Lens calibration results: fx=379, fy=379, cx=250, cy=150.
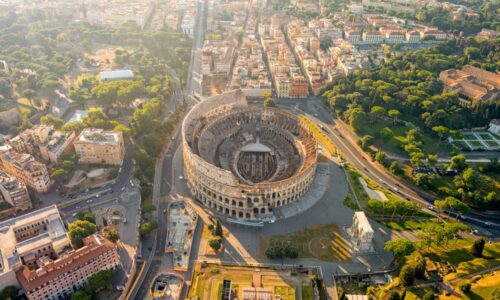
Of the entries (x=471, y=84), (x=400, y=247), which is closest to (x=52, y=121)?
(x=400, y=247)

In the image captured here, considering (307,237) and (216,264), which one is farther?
(307,237)

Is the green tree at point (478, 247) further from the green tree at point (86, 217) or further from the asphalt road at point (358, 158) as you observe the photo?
the green tree at point (86, 217)

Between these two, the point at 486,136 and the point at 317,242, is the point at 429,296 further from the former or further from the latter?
the point at 486,136

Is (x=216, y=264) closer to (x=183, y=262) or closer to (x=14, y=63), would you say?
(x=183, y=262)

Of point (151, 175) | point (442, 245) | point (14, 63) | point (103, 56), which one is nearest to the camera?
point (442, 245)

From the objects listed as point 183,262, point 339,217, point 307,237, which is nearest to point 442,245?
point 339,217

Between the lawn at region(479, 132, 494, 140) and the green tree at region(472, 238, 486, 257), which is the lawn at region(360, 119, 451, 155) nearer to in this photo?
the lawn at region(479, 132, 494, 140)
